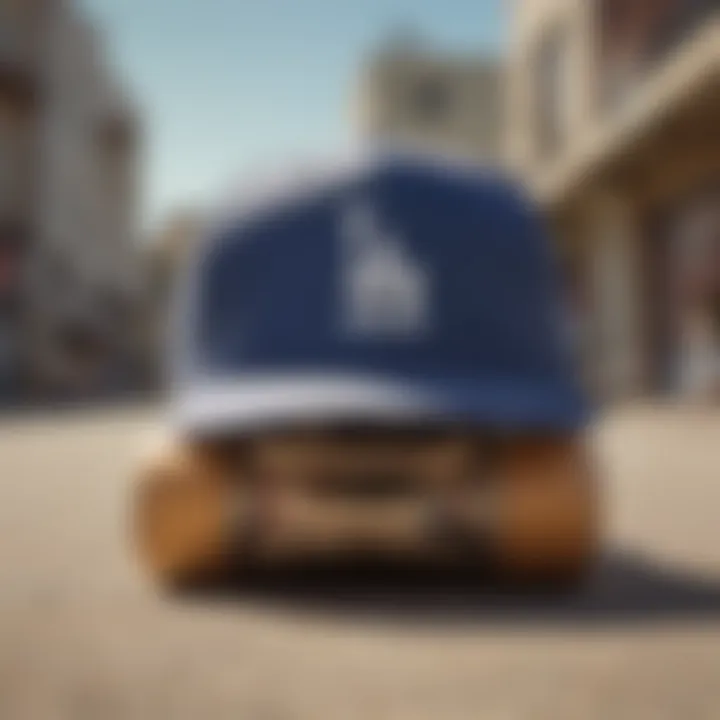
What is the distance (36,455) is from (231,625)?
7499 millimetres

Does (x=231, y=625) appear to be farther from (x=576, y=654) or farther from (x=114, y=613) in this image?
(x=576, y=654)

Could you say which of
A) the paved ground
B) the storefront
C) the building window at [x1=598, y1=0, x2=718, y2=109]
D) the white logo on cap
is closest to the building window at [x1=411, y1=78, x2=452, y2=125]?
the building window at [x1=598, y1=0, x2=718, y2=109]

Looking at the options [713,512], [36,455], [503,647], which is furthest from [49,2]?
[503,647]

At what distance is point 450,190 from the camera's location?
5.07 meters

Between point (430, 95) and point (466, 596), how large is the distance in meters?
51.4

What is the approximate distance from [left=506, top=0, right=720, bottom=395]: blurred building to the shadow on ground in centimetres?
1347

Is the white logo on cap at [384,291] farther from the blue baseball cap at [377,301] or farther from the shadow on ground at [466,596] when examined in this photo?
the shadow on ground at [466,596]

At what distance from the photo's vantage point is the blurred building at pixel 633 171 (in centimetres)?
1862

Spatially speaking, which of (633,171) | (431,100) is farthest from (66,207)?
(431,100)

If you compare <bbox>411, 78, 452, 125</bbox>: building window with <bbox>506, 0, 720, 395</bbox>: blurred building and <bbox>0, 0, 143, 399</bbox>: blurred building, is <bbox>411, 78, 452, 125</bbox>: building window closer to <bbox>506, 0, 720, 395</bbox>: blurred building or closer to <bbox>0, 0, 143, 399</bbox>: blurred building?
<bbox>0, 0, 143, 399</bbox>: blurred building

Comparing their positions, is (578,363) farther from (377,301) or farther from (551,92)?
A: (551,92)

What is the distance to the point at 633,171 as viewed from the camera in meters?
21.7

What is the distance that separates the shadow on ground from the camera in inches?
163

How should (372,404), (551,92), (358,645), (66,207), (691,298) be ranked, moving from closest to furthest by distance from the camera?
(358,645), (372,404), (691,298), (551,92), (66,207)
